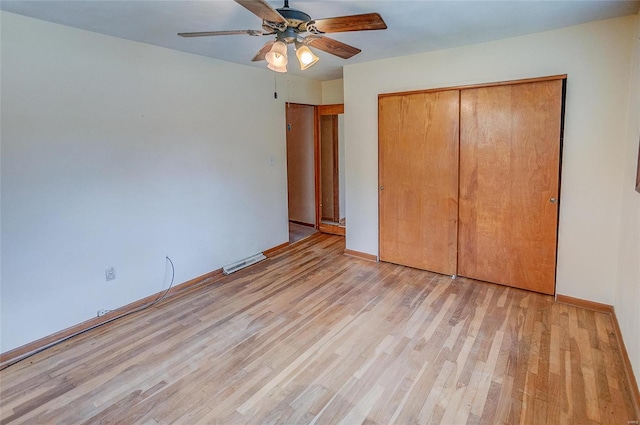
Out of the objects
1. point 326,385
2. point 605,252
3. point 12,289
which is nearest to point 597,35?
point 605,252

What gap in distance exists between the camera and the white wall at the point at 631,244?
2.12 m

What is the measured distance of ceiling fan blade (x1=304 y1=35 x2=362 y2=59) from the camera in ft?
7.36

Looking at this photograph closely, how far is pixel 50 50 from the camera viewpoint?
254 centimetres

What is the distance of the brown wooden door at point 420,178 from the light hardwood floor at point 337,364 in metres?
0.59

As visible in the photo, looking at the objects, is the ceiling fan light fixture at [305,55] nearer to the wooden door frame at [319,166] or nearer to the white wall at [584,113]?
the white wall at [584,113]

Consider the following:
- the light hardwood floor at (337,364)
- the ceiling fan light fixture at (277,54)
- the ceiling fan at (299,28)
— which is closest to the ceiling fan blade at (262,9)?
the ceiling fan at (299,28)

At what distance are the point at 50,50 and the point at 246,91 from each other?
1.86m

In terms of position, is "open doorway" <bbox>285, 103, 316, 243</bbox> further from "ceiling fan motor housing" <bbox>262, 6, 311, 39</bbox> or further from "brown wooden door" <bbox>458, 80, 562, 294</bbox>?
"ceiling fan motor housing" <bbox>262, 6, 311, 39</bbox>

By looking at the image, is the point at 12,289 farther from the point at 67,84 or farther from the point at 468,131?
the point at 468,131

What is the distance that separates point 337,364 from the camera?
2324mm

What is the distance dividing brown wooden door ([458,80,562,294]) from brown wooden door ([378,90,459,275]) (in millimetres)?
134

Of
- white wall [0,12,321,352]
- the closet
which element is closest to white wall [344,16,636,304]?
the closet

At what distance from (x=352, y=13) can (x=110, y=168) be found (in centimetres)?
223

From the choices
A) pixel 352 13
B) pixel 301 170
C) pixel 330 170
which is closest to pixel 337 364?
pixel 352 13
